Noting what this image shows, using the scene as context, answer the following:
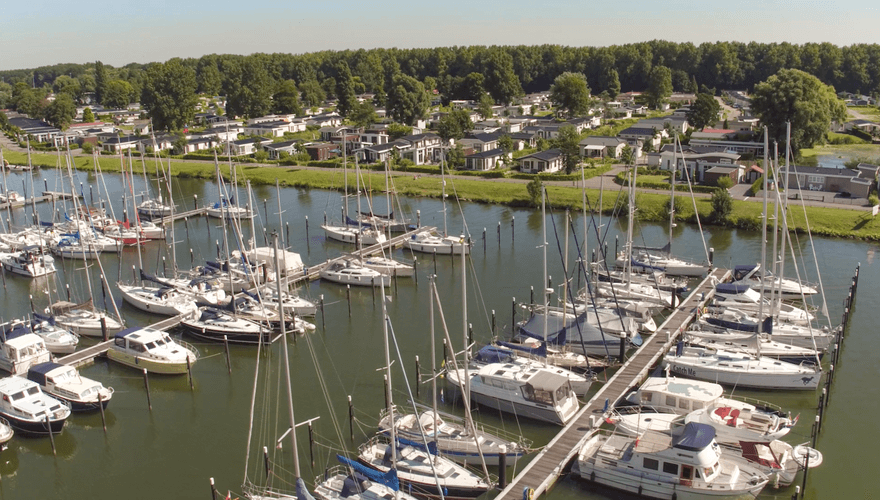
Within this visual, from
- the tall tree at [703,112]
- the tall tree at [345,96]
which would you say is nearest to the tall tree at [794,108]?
the tall tree at [703,112]

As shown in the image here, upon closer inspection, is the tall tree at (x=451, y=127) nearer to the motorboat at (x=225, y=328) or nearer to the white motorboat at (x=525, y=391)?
the motorboat at (x=225, y=328)

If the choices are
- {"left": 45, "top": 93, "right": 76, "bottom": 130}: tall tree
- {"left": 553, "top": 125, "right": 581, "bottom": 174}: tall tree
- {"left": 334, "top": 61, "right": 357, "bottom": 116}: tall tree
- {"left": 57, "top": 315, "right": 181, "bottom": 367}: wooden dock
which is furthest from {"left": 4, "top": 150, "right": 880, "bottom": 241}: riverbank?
{"left": 334, "top": 61, "right": 357, "bottom": 116}: tall tree

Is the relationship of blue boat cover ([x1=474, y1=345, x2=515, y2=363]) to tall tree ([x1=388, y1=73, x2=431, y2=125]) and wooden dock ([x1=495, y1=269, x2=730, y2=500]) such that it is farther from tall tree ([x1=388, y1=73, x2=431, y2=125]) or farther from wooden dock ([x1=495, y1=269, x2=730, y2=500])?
tall tree ([x1=388, y1=73, x2=431, y2=125])

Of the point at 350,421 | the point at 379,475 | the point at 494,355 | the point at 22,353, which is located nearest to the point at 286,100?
the point at 22,353

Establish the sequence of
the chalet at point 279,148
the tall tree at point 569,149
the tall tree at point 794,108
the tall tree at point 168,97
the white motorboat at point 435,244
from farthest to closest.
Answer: the tall tree at point 168,97, the chalet at point 279,148, the tall tree at point 794,108, the tall tree at point 569,149, the white motorboat at point 435,244

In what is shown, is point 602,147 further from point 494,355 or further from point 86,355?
point 86,355

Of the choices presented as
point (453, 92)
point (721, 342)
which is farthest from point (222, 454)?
point (453, 92)
